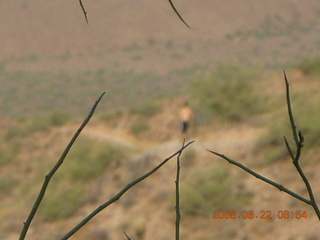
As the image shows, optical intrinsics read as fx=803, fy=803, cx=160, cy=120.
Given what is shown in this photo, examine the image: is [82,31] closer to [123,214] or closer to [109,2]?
[109,2]

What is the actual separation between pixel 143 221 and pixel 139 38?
6578cm

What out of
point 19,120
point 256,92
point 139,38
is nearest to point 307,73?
point 256,92

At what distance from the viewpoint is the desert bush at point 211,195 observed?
1595 centimetres

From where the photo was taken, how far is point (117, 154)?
23000 millimetres

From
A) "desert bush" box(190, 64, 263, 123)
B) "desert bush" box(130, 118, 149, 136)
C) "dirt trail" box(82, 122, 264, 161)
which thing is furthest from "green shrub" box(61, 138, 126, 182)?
"desert bush" box(130, 118, 149, 136)

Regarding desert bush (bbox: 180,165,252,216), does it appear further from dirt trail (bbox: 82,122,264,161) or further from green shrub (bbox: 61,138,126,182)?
green shrub (bbox: 61,138,126,182)

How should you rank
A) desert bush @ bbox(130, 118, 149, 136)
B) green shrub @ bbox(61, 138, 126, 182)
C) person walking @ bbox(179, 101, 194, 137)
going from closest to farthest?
green shrub @ bbox(61, 138, 126, 182) → person walking @ bbox(179, 101, 194, 137) → desert bush @ bbox(130, 118, 149, 136)

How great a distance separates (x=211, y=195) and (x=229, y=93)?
29.1 ft

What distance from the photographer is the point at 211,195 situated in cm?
1636
